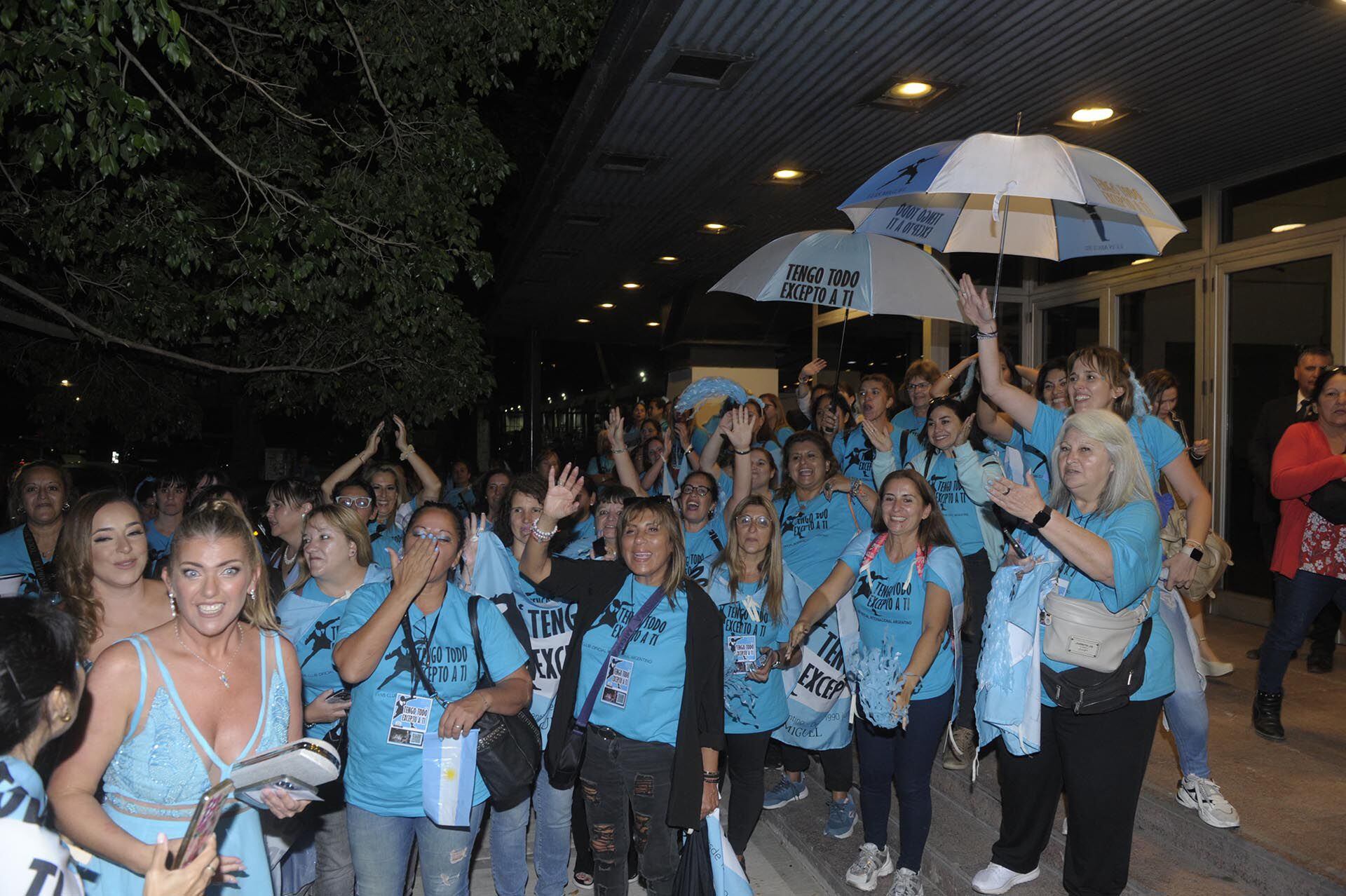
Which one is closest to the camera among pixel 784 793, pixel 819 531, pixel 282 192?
pixel 819 531

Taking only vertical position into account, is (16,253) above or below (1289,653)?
above

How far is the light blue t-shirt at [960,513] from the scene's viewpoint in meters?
5.71

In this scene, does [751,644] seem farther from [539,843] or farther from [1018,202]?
[1018,202]

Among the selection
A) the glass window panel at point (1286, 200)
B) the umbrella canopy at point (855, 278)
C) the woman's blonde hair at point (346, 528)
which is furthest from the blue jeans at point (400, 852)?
the glass window panel at point (1286, 200)

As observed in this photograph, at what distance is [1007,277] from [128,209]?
9030mm

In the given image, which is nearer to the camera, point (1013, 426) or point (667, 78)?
point (1013, 426)

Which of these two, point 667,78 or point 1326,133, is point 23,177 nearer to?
point 667,78

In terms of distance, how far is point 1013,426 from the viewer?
5.66m

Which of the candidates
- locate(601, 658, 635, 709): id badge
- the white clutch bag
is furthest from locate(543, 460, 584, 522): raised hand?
the white clutch bag

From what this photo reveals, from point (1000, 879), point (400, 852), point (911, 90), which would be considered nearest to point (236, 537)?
point (400, 852)

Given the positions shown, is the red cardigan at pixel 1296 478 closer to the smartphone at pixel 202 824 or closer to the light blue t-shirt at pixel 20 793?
the smartphone at pixel 202 824

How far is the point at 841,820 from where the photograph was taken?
5.46 meters

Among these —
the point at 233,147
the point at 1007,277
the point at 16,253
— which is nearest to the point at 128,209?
the point at 233,147

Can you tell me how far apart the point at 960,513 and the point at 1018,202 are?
74.1 inches
